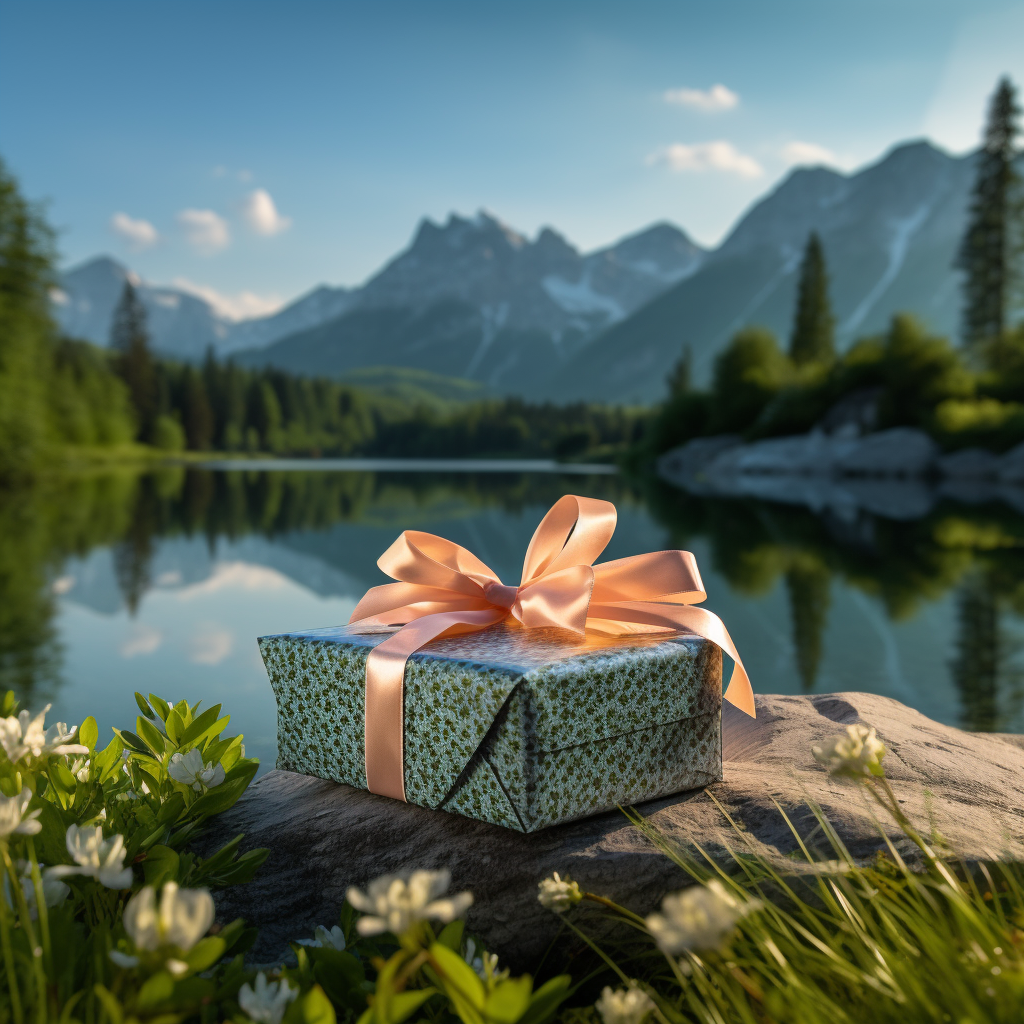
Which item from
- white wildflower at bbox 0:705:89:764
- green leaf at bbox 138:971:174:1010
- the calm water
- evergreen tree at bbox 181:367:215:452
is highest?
evergreen tree at bbox 181:367:215:452

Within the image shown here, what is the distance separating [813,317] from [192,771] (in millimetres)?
46500

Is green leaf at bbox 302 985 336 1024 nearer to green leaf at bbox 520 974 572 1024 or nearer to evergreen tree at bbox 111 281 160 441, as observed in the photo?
green leaf at bbox 520 974 572 1024

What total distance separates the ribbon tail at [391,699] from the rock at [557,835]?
0.13 m

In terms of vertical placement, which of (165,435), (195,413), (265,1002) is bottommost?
(265,1002)

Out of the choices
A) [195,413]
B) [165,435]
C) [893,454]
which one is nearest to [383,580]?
[893,454]

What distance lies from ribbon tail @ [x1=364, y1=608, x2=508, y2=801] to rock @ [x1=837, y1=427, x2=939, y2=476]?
95.1 feet

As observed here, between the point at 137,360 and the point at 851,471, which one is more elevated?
the point at 137,360

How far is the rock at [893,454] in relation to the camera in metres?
27.2

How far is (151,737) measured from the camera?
173 cm

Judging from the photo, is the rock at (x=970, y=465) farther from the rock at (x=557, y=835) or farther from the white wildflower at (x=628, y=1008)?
the white wildflower at (x=628, y=1008)

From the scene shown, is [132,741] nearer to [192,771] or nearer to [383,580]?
[192,771]

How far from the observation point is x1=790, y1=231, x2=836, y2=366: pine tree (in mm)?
42969

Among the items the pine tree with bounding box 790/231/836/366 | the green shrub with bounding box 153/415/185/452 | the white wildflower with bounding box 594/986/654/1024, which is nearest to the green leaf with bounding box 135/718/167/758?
the white wildflower with bounding box 594/986/654/1024

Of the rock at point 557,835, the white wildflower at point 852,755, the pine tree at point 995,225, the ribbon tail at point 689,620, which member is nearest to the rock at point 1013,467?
the pine tree at point 995,225
